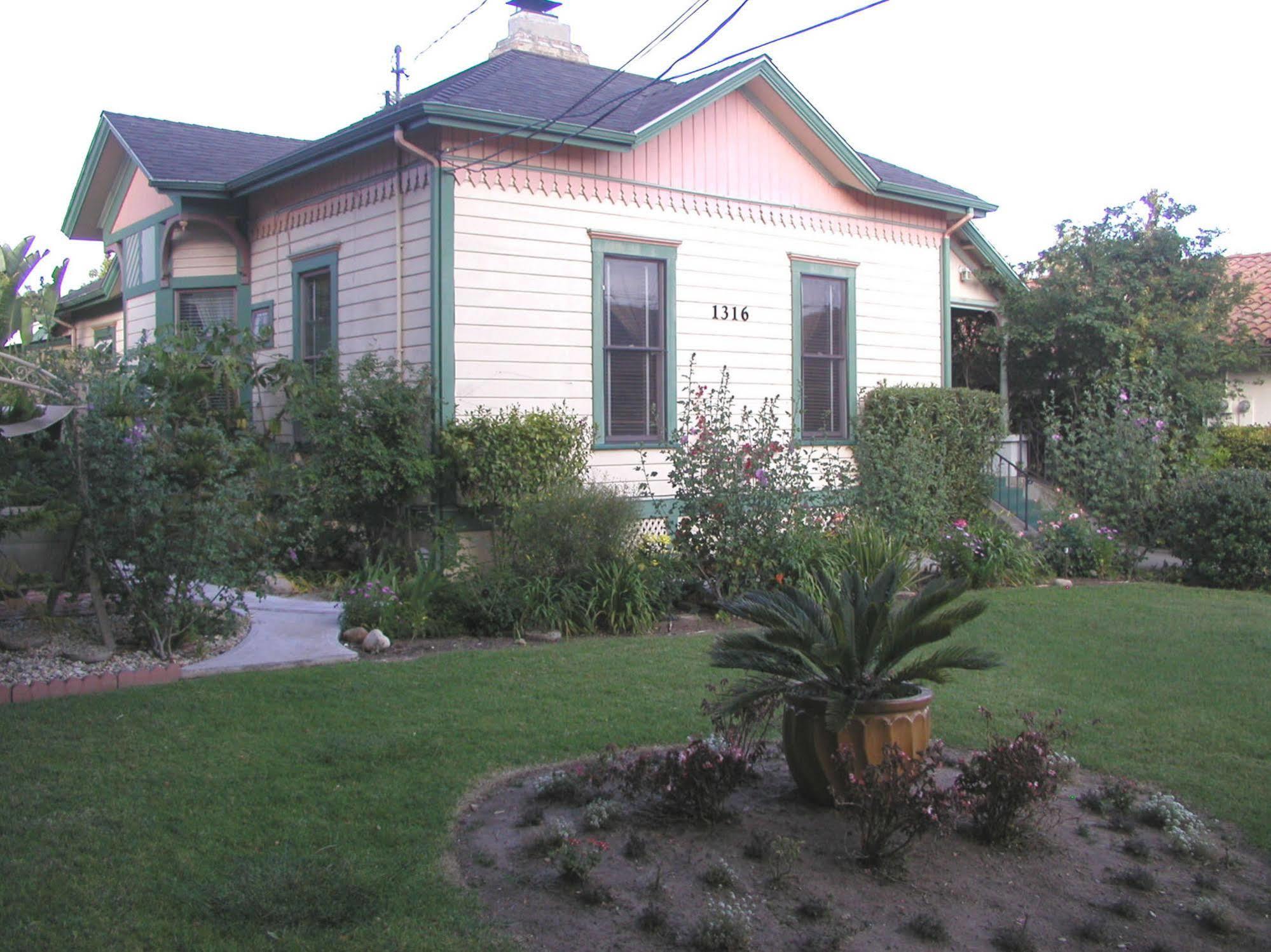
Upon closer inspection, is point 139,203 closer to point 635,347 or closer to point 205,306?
point 205,306

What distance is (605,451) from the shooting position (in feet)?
39.1

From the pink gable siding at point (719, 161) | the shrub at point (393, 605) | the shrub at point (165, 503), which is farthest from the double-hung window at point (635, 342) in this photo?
the shrub at point (165, 503)

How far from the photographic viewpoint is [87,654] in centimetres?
769

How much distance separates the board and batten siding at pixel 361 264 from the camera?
433 inches

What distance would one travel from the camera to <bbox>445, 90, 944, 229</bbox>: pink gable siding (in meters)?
11.4

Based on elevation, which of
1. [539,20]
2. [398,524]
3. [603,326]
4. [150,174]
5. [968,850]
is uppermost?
[539,20]

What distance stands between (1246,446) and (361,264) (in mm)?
13148

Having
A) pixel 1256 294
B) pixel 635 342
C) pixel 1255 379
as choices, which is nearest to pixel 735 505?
pixel 635 342

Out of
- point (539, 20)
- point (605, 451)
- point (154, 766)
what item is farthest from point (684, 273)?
point (154, 766)

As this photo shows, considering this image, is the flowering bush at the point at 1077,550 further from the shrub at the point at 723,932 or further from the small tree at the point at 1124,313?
the shrub at the point at 723,932

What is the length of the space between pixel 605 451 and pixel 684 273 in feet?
7.21

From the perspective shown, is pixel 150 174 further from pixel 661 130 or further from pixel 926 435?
pixel 926 435

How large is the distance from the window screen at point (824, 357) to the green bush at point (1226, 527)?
387cm

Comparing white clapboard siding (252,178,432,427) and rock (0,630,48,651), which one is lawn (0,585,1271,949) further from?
white clapboard siding (252,178,432,427)
